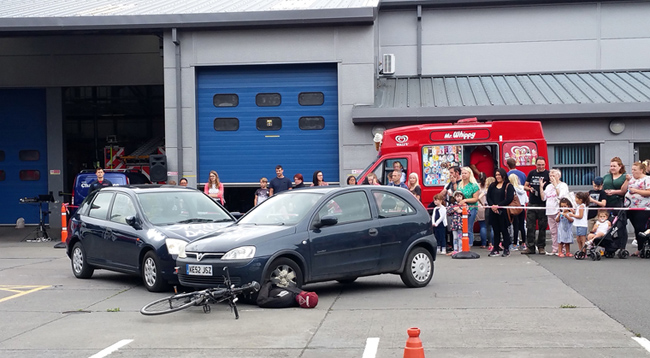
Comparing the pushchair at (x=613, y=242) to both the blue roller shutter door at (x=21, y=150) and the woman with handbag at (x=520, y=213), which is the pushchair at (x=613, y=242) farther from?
the blue roller shutter door at (x=21, y=150)

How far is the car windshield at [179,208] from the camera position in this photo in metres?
12.3

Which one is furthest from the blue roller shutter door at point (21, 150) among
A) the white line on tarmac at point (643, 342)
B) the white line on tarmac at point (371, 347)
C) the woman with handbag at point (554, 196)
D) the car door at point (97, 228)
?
the white line on tarmac at point (643, 342)

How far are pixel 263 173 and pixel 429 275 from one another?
11164 mm

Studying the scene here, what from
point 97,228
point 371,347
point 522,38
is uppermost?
point 522,38

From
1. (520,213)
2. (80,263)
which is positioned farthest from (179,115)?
(520,213)

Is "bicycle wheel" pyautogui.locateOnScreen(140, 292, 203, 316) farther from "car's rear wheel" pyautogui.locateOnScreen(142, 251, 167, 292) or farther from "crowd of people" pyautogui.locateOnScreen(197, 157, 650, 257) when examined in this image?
"crowd of people" pyautogui.locateOnScreen(197, 157, 650, 257)

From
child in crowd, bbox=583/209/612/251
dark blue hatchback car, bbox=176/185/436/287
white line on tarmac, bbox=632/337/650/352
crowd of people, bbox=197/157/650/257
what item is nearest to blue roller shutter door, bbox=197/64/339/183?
crowd of people, bbox=197/157/650/257

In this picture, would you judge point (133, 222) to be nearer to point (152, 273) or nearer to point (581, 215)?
point (152, 273)

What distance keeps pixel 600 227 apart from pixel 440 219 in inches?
126

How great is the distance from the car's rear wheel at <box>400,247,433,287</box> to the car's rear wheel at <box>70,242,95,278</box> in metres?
5.45

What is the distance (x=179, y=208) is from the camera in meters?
12.6

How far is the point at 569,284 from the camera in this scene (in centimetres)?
1168

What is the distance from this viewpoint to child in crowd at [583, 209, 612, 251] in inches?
588

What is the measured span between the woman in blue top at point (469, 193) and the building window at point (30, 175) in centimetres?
1815
